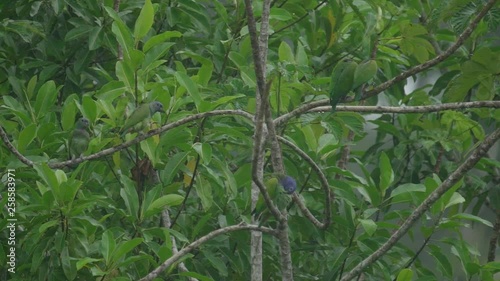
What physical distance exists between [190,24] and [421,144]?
0.91 metres

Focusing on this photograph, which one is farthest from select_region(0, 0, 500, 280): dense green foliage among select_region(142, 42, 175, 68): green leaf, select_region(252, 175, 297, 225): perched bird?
select_region(252, 175, 297, 225): perched bird

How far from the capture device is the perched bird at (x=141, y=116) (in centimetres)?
222

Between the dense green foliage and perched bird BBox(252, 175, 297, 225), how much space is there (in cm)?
19

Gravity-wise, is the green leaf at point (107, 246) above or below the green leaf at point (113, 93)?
below

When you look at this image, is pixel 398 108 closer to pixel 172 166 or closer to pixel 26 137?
pixel 172 166

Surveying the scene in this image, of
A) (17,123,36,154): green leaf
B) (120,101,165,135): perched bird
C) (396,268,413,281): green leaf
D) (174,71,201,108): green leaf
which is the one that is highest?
(174,71,201,108): green leaf

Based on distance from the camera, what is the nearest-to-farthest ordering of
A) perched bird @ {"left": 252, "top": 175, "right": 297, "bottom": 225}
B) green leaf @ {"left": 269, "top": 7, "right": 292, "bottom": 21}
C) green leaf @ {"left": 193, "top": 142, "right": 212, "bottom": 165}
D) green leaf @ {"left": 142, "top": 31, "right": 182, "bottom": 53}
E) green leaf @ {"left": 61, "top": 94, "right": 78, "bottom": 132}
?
perched bird @ {"left": 252, "top": 175, "right": 297, "bottom": 225}
green leaf @ {"left": 193, "top": 142, "right": 212, "bottom": 165}
green leaf @ {"left": 142, "top": 31, "right": 182, "bottom": 53}
green leaf @ {"left": 61, "top": 94, "right": 78, "bottom": 132}
green leaf @ {"left": 269, "top": 7, "right": 292, "bottom": 21}

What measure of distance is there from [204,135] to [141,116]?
0.33 metres

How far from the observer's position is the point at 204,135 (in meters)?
2.53

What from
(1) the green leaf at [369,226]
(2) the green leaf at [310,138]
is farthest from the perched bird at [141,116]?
(1) the green leaf at [369,226]

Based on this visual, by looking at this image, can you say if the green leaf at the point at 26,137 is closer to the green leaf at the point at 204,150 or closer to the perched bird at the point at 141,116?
the perched bird at the point at 141,116

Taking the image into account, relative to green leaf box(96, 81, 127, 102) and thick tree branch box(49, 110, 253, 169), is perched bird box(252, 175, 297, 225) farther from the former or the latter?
green leaf box(96, 81, 127, 102)

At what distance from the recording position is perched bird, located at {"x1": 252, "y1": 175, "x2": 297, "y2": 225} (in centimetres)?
185

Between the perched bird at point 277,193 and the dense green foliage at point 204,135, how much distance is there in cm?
19
